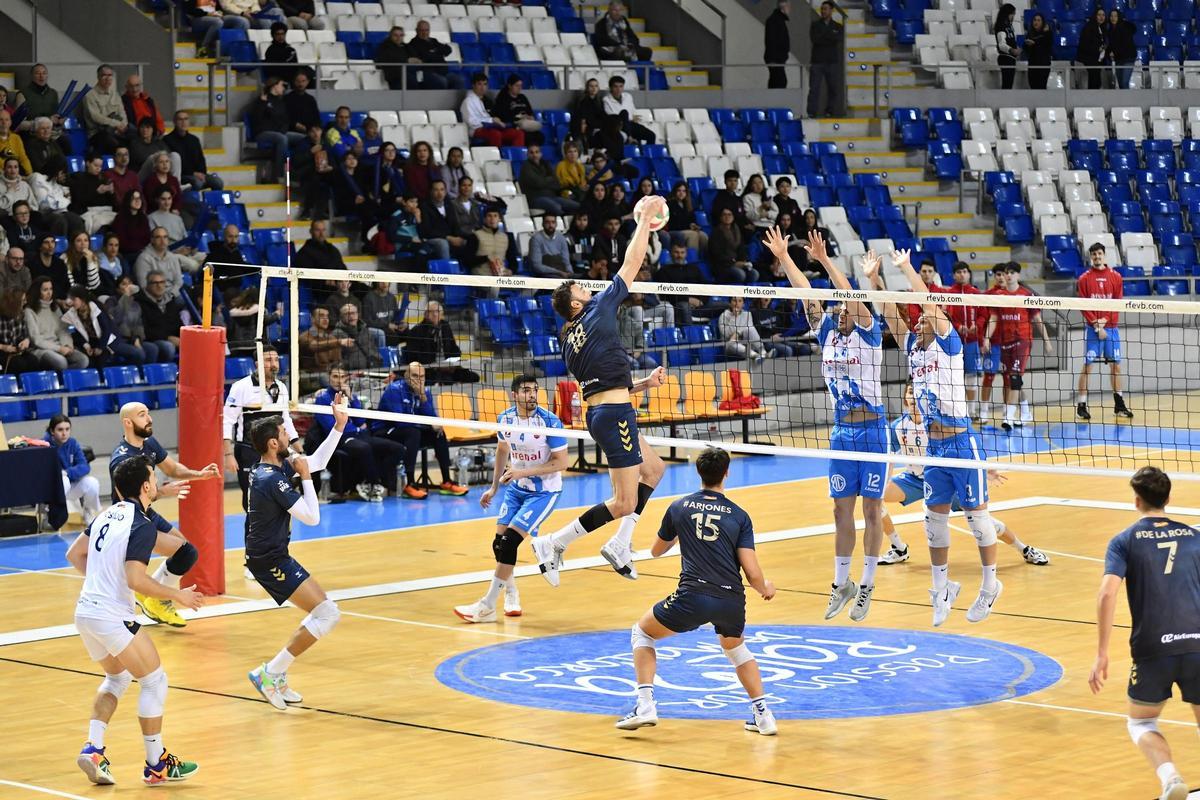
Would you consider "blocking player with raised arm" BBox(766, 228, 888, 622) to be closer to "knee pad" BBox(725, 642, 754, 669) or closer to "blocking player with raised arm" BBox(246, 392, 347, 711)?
"knee pad" BBox(725, 642, 754, 669)

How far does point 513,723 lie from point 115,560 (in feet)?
8.83

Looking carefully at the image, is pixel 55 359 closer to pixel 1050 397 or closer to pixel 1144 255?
pixel 1050 397

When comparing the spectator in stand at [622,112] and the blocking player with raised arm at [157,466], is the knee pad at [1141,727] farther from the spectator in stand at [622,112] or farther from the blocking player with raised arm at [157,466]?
the spectator in stand at [622,112]

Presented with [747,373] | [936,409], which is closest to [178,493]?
[936,409]

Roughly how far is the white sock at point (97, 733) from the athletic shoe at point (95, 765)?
21mm

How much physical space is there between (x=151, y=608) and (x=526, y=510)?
2.95 meters

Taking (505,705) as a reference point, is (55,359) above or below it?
above

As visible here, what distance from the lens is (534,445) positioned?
1446 cm

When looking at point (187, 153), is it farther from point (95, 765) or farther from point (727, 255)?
point (95, 765)

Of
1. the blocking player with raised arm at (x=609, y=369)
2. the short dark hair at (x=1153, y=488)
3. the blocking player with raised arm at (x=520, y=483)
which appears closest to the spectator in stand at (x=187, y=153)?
the blocking player with raised arm at (x=520, y=483)

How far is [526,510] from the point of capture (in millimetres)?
14000

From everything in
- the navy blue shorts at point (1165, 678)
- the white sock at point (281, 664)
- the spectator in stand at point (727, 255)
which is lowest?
the white sock at point (281, 664)

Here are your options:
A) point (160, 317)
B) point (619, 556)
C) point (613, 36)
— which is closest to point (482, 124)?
point (613, 36)

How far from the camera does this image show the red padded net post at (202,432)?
48.6 feet
